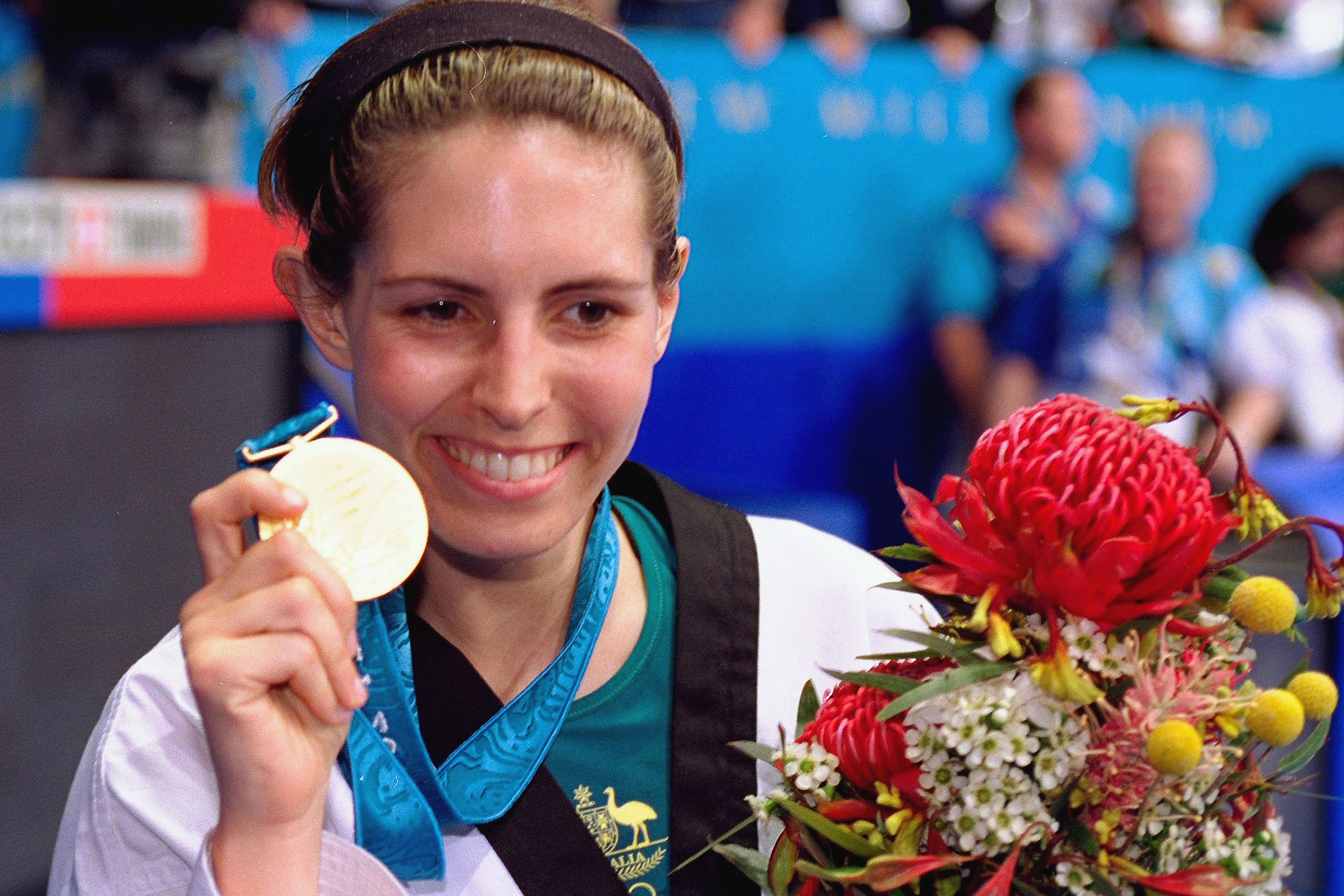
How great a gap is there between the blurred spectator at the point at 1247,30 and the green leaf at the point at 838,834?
13.4ft

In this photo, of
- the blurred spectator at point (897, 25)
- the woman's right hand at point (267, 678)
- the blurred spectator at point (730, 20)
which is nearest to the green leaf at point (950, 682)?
the woman's right hand at point (267, 678)

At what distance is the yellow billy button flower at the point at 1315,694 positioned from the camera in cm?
84

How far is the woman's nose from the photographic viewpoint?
42.9 inches

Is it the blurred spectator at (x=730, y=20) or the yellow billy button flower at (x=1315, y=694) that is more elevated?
the blurred spectator at (x=730, y=20)

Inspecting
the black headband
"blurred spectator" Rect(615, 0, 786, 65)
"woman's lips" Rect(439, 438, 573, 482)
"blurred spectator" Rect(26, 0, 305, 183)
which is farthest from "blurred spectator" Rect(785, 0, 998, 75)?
"woman's lips" Rect(439, 438, 573, 482)

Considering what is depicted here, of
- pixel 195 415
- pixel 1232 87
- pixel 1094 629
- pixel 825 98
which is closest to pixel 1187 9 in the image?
pixel 1232 87

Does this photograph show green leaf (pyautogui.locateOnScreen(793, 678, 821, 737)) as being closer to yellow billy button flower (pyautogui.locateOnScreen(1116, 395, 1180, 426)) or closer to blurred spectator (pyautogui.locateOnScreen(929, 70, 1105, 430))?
yellow billy button flower (pyautogui.locateOnScreen(1116, 395, 1180, 426))

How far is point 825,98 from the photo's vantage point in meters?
3.88

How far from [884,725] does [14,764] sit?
1564 mm

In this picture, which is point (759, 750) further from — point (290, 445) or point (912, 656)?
point (290, 445)

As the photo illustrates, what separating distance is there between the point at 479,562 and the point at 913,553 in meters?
0.48

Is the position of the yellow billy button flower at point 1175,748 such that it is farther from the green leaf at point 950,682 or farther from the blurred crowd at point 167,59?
the blurred crowd at point 167,59

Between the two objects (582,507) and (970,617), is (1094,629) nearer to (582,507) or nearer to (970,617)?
(970,617)

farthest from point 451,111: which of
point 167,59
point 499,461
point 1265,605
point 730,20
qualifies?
point 730,20
